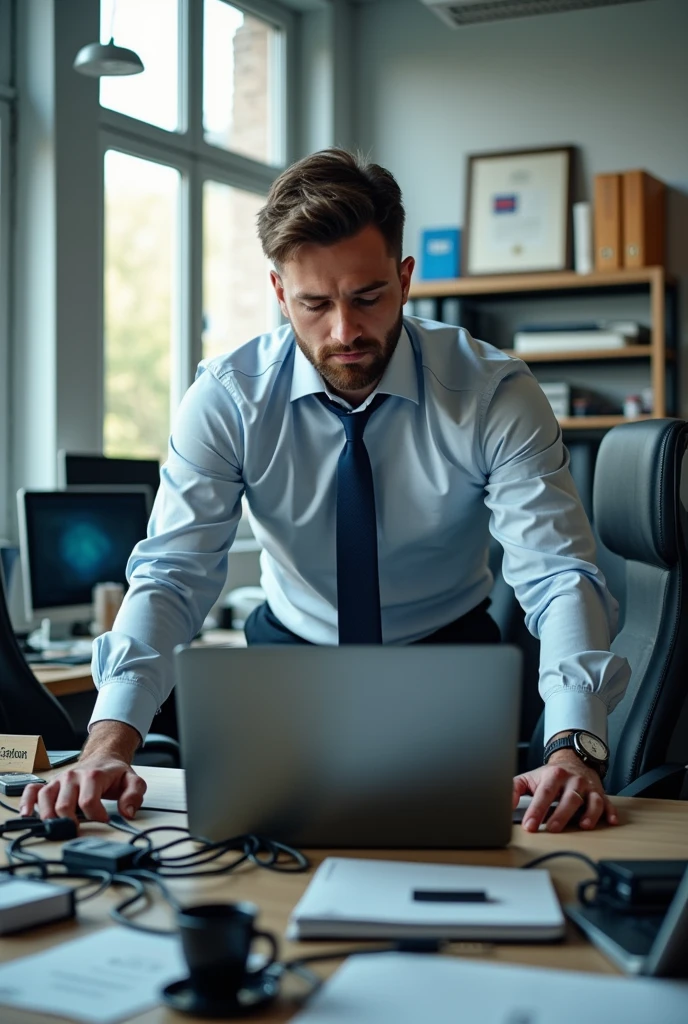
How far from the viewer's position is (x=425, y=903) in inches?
39.8

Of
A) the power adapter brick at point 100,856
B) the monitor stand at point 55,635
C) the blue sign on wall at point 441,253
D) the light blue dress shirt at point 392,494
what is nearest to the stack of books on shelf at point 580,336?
the blue sign on wall at point 441,253

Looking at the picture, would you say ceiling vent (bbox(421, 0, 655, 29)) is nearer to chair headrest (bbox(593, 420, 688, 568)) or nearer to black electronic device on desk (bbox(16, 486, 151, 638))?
black electronic device on desk (bbox(16, 486, 151, 638))

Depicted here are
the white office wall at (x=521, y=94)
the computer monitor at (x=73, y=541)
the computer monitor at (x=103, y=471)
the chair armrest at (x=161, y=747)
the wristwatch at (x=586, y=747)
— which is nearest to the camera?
the wristwatch at (x=586, y=747)

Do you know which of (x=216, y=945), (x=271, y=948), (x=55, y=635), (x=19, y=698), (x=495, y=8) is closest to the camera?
(x=216, y=945)

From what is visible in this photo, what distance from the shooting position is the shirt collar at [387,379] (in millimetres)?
1884

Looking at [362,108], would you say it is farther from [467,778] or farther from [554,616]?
[467,778]

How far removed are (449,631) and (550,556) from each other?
0.36 meters

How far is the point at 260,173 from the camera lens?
5.29 metres

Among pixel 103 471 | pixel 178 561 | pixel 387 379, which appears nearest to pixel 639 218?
pixel 103 471

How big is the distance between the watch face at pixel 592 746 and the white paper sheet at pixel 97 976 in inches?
25.1

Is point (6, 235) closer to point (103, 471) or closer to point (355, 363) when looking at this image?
point (103, 471)

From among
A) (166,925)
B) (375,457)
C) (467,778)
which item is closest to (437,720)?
(467,778)

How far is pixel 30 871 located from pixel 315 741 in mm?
313

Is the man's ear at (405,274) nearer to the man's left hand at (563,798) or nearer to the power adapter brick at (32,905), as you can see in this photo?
the man's left hand at (563,798)
